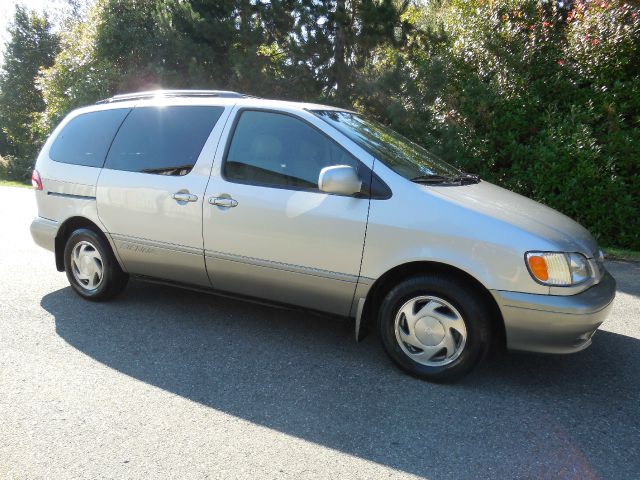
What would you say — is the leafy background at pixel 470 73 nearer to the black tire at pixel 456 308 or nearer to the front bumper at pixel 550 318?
the front bumper at pixel 550 318

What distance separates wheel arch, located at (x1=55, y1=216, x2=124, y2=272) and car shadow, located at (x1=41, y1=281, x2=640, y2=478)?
0.58m

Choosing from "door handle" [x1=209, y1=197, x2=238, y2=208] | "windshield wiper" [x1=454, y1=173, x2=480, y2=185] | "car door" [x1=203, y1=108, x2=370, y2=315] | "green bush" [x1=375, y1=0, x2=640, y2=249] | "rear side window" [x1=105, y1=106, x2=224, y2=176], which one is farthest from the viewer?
"green bush" [x1=375, y1=0, x2=640, y2=249]

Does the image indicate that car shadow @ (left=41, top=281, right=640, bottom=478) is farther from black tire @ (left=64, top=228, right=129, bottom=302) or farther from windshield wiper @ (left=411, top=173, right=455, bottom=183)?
windshield wiper @ (left=411, top=173, right=455, bottom=183)

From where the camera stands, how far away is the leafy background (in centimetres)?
856

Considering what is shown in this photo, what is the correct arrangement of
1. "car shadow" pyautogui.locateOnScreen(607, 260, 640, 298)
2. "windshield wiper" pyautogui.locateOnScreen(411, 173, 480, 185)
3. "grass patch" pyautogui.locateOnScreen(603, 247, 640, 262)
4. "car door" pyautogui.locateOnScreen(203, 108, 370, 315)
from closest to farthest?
"car door" pyautogui.locateOnScreen(203, 108, 370, 315)
"windshield wiper" pyautogui.locateOnScreen(411, 173, 480, 185)
"car shadow" pyautogui.locateOnScreen(607, 260, 640, 298)
"grass patch" pyautogui.locateOnScreen(603, 247, 640, 262)

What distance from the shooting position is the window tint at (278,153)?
3799 millimetres

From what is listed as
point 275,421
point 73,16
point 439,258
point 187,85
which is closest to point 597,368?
point 439,258

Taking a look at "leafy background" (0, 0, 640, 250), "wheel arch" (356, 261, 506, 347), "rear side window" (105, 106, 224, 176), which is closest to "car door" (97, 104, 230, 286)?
"rear side window" (105, 106, 224, 176)

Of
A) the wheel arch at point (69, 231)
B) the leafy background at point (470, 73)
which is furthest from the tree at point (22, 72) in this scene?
the wheel arch at point (69, 231)

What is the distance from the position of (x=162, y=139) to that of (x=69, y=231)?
1.37 m

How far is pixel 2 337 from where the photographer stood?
4098 mm

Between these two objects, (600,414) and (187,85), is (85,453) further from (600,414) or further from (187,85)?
(187,85)

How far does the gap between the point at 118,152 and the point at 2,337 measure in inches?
66.7

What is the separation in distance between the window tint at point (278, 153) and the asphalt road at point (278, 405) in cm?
121
